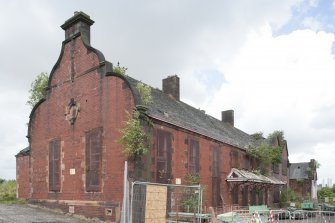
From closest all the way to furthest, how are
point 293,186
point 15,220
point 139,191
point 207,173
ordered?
point 139,191
point 15,220
point 207,173
point 293,186

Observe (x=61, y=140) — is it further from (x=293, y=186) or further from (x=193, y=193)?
(x=293, y=186)

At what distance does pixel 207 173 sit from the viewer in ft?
78.4

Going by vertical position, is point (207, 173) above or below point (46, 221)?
above

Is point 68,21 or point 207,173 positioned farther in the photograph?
point 207,173

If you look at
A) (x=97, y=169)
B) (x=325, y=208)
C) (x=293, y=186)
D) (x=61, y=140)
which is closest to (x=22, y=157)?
(x=61, y=140)

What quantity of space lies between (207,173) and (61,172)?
9220 millimetres

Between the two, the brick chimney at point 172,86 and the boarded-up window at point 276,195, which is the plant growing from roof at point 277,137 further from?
A: the brick chimney at point 172,86

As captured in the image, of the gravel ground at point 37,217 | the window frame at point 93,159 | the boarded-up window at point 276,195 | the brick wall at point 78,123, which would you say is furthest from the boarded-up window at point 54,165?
the boarded-up window at point 276,195

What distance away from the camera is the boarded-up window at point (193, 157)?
868 inches

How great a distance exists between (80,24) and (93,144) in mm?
7168

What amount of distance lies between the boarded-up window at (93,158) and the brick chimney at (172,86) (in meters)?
11.9

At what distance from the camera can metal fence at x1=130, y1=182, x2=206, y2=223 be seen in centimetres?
1146

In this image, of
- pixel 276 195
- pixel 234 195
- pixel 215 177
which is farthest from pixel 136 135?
pixel 276 195

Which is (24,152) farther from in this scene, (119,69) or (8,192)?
(119,69)
